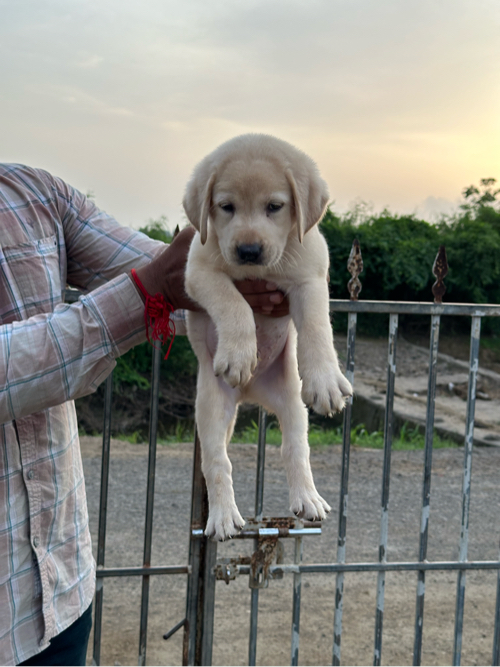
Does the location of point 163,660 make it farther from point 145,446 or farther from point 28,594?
point 145,446

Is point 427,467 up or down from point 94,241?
down

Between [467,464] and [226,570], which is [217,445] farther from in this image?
[467,464]

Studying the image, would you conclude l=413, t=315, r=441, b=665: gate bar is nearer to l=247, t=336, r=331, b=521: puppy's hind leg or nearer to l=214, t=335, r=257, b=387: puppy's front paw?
l=247, t=336, r=331, b=521: puppy's hind leg

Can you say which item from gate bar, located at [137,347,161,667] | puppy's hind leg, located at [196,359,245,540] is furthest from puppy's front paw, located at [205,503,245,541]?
gate bar, located at [137,347,161,667]

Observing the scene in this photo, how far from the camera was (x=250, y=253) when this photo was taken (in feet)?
6.48

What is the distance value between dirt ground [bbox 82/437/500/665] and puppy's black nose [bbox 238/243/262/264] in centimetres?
295

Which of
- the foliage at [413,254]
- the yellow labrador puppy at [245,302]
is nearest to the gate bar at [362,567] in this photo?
the yellow labrador puppy at [245,302]

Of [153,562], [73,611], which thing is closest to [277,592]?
[153,562]

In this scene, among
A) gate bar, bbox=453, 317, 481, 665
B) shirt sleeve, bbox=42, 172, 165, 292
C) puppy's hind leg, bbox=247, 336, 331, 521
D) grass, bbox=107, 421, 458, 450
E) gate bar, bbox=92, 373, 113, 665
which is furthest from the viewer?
grass, bbox=107, 421, 458, 450

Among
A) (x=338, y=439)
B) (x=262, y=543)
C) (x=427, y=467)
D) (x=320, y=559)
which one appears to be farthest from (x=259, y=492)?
(x=338, y=439)

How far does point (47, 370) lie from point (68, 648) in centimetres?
103

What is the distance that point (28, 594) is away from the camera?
2178 mm

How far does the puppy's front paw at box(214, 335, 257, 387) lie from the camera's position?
188 cm

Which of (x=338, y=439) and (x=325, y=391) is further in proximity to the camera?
(x=338, y=439)
